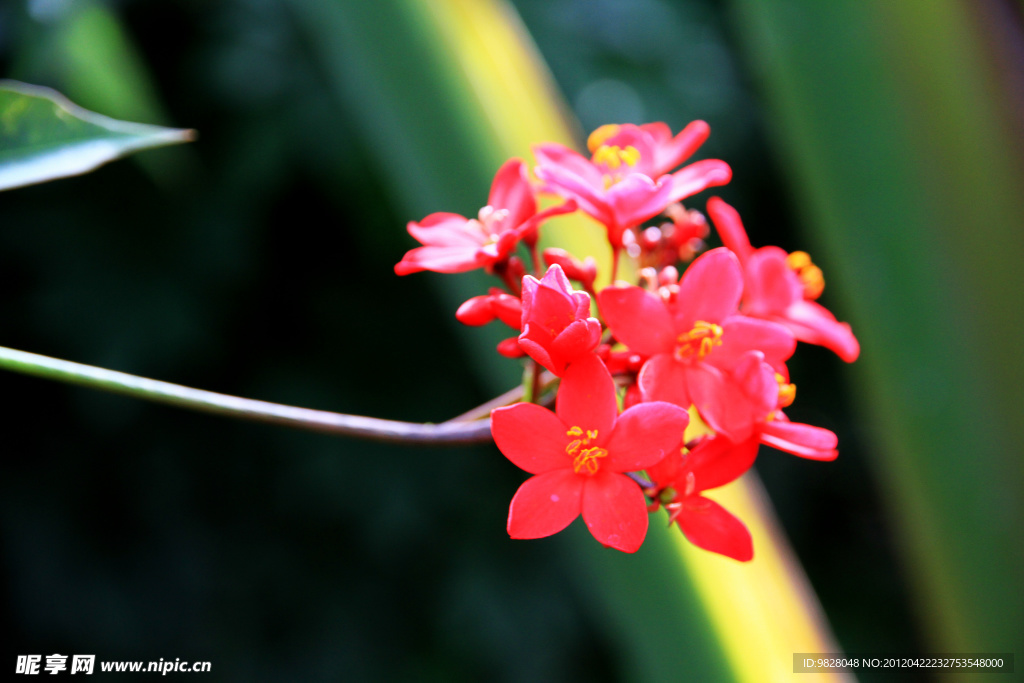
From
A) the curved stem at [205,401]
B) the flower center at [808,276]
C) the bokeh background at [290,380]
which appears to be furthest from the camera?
the bokeh background at [290,380]

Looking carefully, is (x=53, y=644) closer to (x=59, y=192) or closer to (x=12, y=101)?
(x=59, y=192)

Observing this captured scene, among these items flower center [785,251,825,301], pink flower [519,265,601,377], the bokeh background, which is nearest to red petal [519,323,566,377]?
pink flower [519,265,601,377]

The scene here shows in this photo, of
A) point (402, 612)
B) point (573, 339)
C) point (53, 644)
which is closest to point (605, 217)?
point (573, 339)

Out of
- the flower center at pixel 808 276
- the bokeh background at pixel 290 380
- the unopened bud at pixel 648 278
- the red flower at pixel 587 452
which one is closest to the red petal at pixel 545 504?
the red flower at pixel 587 452

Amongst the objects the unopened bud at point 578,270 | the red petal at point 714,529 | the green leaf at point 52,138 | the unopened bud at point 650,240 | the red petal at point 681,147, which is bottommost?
the red petal at point 714,529

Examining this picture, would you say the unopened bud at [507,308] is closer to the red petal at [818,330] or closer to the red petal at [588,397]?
the red petal at [588,397]

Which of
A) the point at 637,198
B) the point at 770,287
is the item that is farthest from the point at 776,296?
the point at 637,198

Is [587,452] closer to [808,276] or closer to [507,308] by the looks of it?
[507,308]
